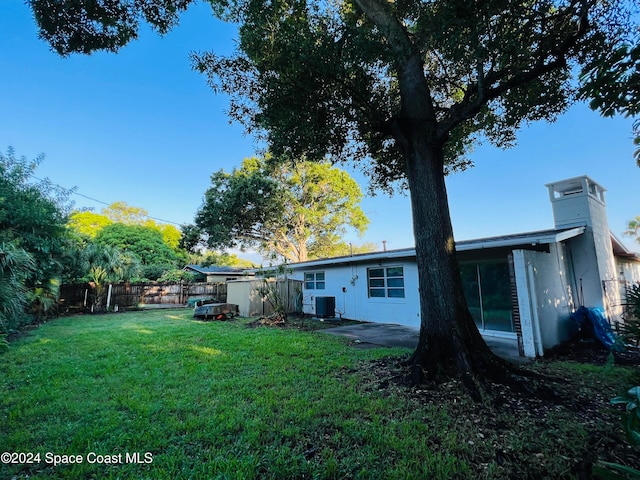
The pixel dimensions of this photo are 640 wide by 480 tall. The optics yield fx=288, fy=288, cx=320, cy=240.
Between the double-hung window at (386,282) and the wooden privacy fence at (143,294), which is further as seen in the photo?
the wooden privacy fence at (143,294)

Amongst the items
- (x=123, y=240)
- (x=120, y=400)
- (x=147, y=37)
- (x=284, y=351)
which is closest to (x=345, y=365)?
(x=284, y=351)

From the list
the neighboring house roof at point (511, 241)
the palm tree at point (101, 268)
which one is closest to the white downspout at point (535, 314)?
the neighboring house roof at point (511, 241)

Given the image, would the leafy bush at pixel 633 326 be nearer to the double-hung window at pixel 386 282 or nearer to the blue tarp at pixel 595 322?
the blue tarp at pixel 595 322

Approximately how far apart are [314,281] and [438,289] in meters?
10.1

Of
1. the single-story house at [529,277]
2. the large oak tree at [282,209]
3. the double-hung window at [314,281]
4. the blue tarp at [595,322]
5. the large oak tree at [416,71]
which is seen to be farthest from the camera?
the large oak tree at [282,209]

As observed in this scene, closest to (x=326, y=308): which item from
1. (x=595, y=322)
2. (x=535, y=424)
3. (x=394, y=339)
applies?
(x=394, y=339)

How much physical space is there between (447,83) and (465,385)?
6.77m

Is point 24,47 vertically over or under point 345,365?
over

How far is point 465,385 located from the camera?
3857 mm

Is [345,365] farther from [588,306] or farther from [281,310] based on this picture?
[588,306]

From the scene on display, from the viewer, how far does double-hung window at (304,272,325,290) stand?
45.5ft

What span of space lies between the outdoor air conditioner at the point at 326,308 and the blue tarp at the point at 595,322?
752 cm

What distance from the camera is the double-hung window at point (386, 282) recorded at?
10.4m

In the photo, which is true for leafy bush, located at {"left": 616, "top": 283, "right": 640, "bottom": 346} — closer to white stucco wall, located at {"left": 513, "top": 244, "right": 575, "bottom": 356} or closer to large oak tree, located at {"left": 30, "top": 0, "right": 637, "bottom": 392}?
large oak tree, located at {"left": 30, "top": 0, "right": 637, "bottom": 392}
